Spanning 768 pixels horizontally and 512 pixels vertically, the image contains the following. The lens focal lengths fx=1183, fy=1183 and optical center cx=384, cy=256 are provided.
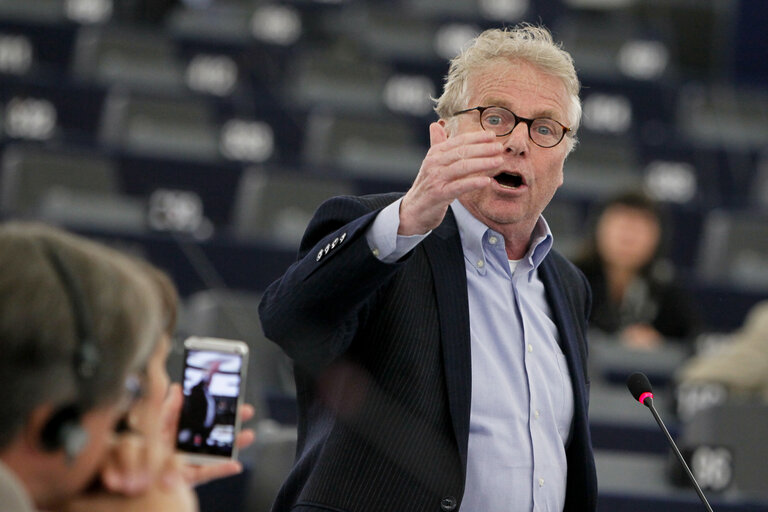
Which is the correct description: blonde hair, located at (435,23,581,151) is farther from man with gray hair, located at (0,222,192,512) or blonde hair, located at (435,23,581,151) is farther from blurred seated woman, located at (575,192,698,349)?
blurred seated woman, located at (575,192,698,349)

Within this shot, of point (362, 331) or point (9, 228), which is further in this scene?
point (362, 331)

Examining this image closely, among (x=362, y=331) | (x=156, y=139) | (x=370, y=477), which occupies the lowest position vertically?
(x=370, y=477)

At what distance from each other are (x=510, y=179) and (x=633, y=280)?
2.71m

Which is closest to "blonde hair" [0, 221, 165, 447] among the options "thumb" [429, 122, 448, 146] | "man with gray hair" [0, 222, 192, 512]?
"man with gray hair" [0, 222, 192, 512]

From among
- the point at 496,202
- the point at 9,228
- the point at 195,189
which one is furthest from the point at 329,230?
the point at 195,189

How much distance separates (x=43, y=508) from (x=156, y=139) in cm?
500

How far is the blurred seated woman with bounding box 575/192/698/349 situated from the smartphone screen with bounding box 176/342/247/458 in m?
Result: 2.95

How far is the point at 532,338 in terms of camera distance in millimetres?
2088

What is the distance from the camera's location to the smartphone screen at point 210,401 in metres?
1.69

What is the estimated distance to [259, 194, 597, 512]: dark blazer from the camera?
5.92ft

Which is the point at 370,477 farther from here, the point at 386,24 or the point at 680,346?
the point at 386,24

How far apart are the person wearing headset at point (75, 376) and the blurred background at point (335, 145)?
1.35m

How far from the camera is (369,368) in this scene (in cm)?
190

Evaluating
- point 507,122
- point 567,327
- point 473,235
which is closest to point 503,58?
point 507,122
